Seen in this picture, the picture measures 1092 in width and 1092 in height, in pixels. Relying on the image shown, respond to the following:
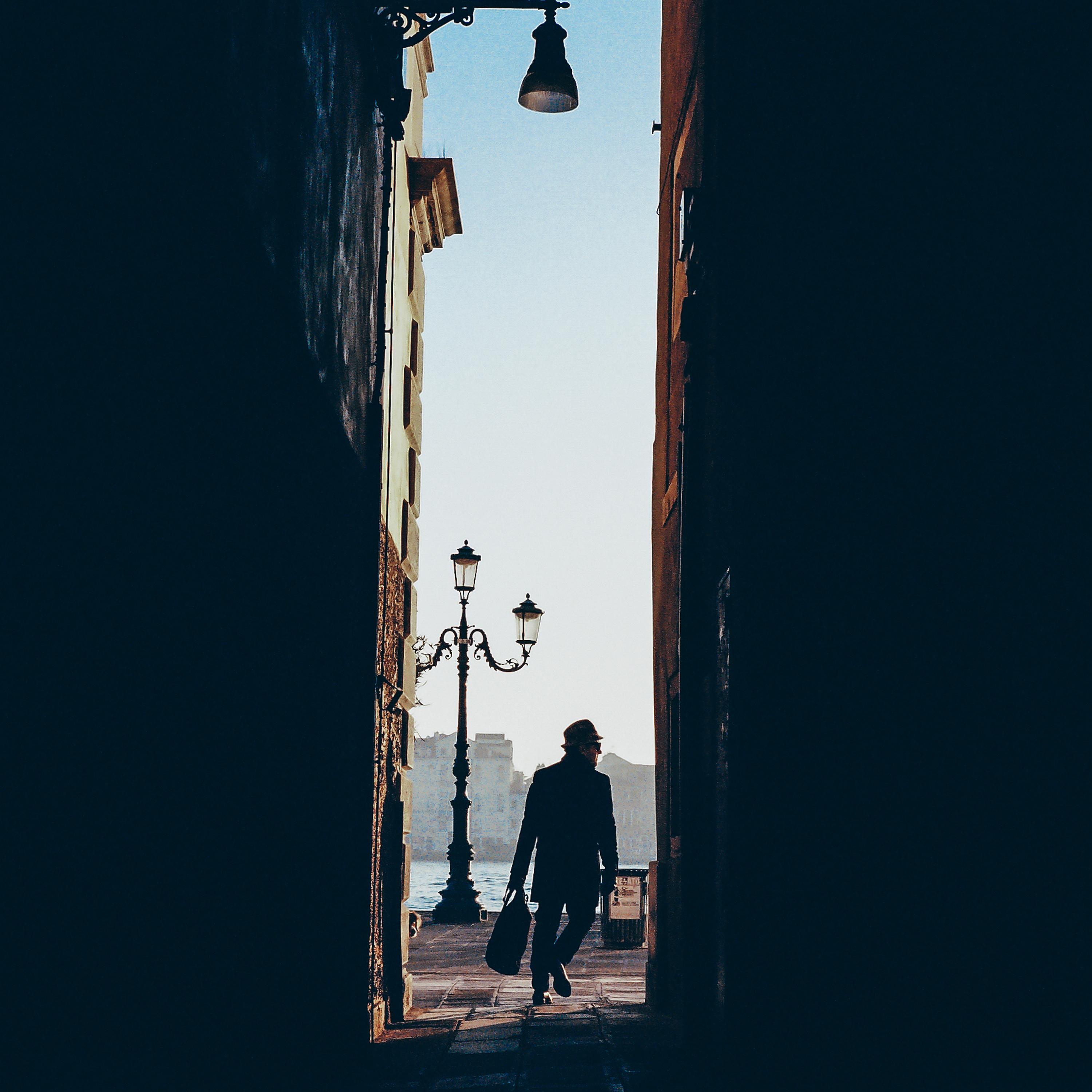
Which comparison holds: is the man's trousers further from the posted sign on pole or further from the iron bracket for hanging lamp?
the iron bracket for hanging lamp

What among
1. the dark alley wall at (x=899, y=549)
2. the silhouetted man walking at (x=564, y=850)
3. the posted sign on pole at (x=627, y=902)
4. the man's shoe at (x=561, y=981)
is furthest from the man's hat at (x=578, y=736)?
the posted sign on pole at (x=627, y=902)

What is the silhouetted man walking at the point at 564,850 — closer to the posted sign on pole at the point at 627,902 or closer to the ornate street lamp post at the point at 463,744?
the posted sign on pole at the point at 627,902

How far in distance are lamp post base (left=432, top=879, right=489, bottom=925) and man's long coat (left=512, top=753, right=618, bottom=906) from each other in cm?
1028

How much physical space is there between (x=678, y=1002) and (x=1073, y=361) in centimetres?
382

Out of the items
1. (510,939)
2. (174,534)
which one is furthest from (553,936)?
(174,534)

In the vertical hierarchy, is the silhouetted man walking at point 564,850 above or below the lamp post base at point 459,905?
above

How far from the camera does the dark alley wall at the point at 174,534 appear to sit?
3.48 m

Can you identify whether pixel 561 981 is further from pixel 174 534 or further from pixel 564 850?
pixel 174 534

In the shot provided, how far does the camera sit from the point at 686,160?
8.86 metres

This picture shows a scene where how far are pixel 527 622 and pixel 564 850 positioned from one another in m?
9.37

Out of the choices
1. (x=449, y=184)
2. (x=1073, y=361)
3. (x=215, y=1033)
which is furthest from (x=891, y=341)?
(x=449, y=184)

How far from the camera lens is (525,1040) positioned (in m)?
7.14

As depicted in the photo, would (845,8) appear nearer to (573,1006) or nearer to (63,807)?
(63,807)

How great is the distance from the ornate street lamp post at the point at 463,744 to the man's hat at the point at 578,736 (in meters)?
8.93
